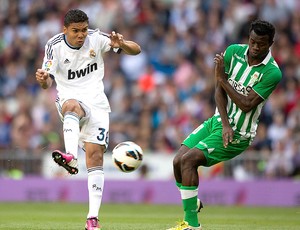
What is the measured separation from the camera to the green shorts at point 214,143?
1062 cm

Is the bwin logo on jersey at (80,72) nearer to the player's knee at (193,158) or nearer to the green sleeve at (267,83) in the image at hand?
the player's knee at (193,158)

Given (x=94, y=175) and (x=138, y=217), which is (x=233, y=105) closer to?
(x=94, y=175)

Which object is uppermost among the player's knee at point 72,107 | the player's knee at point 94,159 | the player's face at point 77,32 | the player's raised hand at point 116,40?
the player's face at point 77,32

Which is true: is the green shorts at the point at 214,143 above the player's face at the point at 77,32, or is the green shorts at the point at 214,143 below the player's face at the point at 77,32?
below

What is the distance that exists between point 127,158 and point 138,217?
350cm

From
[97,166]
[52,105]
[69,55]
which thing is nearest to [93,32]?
[69,55]

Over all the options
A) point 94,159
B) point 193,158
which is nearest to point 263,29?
point 193,158

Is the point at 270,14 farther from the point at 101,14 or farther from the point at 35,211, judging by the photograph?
the point at 35,211

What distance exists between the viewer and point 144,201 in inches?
798

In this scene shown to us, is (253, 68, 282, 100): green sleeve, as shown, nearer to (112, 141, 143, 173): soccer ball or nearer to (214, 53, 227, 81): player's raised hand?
(214, 53, 227, 81): player's raised hand

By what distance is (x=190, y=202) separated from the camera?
10570 millimetres

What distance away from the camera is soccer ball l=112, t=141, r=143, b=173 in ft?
37.2

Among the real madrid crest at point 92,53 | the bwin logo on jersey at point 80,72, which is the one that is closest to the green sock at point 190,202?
the bwin logo on jersey at point 80,72

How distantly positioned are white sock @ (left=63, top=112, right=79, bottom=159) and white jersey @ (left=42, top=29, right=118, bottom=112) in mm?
434
